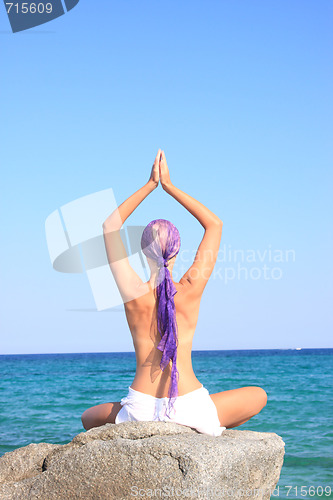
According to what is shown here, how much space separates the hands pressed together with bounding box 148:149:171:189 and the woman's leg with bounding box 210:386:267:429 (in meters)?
1.52

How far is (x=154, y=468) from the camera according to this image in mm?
2807

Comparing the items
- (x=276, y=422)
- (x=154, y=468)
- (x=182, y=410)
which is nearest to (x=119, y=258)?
(x=182, y=410)

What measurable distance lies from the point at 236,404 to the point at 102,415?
90 centimetres

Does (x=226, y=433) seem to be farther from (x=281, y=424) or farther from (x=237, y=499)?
(x=281, y=424)

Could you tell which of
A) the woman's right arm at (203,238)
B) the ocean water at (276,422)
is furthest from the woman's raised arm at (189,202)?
the ocean water at (276,422)

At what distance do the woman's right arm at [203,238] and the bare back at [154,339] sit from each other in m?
0.09

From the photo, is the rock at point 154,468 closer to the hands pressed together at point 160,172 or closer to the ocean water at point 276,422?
the hands pressed together at point 160,172

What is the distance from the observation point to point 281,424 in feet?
37.3

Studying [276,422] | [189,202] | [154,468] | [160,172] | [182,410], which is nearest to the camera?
[154,468]

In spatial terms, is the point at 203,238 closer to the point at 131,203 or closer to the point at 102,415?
the point at 131,203

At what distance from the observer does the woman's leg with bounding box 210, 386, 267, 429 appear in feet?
11.5

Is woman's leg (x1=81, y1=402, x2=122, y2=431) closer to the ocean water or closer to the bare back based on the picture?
the bare back

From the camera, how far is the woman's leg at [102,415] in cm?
357

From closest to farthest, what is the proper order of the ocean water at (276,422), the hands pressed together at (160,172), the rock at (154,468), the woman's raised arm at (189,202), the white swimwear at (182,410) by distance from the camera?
1. the rock at (154,468)
2. the white swimwear at (182,410)
3. the woman's raised arm at (189,202)
4. the hands pressed together at (160,172)
5. the ocean water at (276,422)
